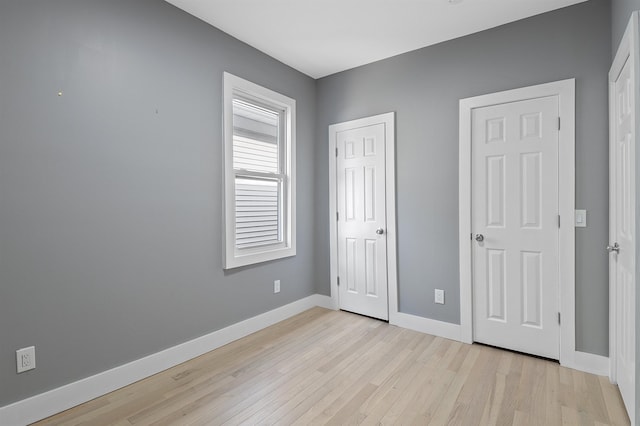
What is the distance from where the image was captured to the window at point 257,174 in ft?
9.55

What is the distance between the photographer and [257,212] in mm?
3301

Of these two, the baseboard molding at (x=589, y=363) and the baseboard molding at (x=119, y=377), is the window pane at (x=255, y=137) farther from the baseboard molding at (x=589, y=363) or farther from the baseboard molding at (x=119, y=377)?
the baseboard molding at (x=589, y=363)

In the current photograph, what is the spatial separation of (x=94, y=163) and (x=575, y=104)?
11.1 feet

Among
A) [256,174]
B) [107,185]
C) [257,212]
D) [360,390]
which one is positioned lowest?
[360,390]

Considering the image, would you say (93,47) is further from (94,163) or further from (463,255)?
(463,255)

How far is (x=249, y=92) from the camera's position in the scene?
10.2 feet

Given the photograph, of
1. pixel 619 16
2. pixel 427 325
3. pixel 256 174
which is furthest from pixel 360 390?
pixel 619 16

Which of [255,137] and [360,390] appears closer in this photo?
[360,390]

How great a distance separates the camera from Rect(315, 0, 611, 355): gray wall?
238 centimetres

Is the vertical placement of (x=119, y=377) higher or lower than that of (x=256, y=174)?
lower

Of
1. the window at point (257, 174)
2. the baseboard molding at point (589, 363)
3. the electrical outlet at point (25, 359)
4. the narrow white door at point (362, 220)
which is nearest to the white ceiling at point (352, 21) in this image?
the window at point (257, 174)

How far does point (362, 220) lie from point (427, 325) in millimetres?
1228

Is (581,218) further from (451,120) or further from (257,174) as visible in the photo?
(257,174)

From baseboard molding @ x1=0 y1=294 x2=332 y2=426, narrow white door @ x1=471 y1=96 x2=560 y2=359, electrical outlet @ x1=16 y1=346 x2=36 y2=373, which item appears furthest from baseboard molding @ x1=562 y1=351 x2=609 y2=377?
electrical outlet @ x1=16 y1=346 x2=36 y2=373
